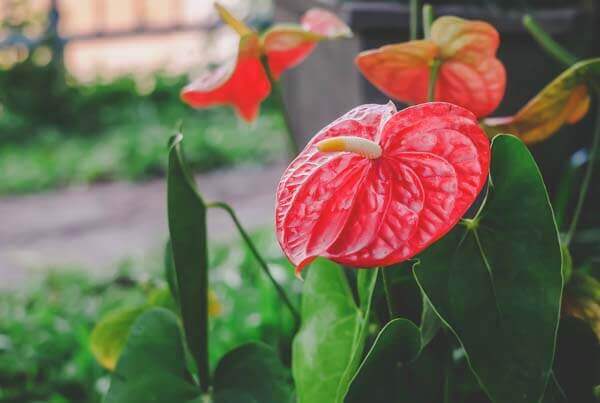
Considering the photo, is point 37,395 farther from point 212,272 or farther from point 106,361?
point 212,272

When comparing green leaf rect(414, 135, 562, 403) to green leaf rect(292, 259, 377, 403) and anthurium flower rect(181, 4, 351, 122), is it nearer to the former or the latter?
green leaf rect(292, 259, 377, 403)

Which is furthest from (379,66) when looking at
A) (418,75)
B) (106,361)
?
(106,361)

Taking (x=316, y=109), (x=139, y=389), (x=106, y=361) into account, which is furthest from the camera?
(x=316, y=109)

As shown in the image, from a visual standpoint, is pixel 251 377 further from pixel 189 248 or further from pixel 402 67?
pixel 402 67

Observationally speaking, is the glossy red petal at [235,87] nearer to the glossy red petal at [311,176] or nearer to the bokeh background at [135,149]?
the bokeh background at [135,149]

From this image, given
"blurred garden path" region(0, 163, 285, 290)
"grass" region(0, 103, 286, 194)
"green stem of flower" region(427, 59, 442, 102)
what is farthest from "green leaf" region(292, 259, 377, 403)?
"grass" region(0, 103, 286, 194)

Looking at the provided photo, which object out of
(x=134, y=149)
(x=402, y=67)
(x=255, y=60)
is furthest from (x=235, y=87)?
(x=134, y=149)

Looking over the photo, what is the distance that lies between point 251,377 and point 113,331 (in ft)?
0.81

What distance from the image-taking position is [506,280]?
0.51m

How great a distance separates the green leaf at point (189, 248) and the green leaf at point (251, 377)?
31 mm

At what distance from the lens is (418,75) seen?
69 centimetres

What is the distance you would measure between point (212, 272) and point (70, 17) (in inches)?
131

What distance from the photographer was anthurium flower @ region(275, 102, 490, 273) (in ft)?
1.47

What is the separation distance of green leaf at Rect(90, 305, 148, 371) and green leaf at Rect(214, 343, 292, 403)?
0.20 meters
